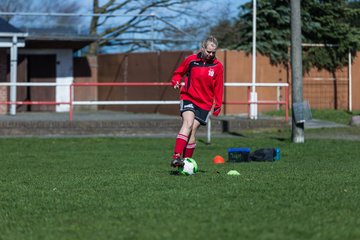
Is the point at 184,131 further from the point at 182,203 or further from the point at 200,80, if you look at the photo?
the point at 182,203

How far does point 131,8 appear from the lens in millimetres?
45594

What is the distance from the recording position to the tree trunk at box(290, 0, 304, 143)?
18547mm

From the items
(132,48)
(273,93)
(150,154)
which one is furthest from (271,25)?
(150,154)

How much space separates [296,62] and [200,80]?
27.9 feet

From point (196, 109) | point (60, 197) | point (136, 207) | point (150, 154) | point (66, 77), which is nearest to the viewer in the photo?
point (136, 207)

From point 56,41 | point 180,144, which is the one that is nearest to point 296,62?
point 180,144

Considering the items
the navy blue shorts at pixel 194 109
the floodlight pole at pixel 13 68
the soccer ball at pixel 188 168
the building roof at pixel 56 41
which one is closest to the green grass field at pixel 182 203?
the soccer ball at pixel 188 168

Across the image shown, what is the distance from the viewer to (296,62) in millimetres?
18844

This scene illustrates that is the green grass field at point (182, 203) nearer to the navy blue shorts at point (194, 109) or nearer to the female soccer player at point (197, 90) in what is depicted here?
the female soccer player at point (197, 90)

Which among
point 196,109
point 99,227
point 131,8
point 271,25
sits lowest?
point 99,227

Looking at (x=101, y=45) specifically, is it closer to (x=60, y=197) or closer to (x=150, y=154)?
(x=150, y=154)

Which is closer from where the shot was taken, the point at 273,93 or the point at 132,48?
the point at 273,93

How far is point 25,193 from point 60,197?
64 cm

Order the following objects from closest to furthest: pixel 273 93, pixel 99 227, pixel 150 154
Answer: pixel 99 227
pixel 150 154
pixel 273 93
